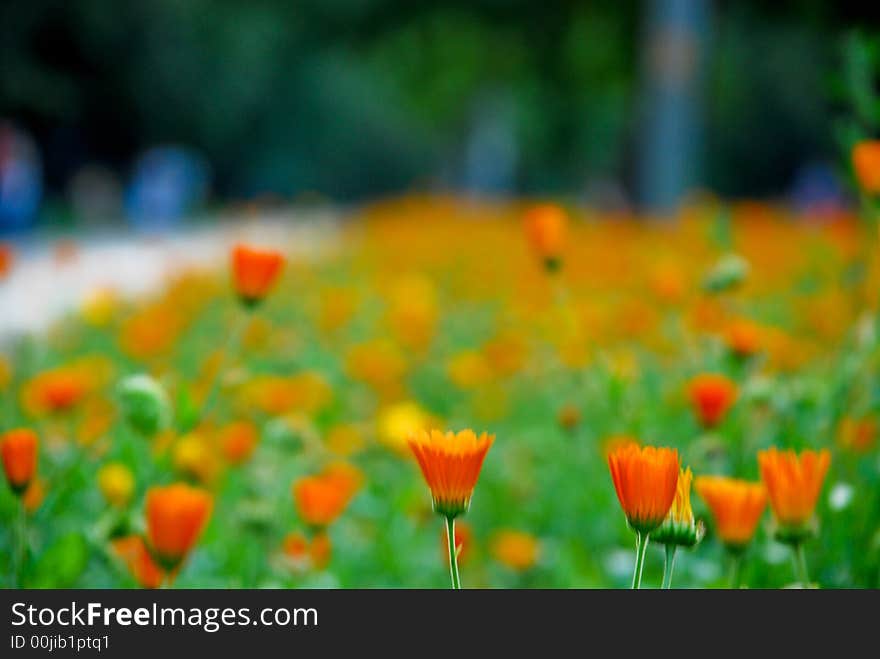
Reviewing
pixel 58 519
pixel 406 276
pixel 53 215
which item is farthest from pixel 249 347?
pixel 53 215

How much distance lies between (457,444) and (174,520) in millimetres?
290

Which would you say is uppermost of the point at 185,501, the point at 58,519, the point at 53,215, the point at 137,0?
the point at 137,0

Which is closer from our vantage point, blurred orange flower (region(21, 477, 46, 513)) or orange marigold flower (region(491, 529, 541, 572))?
blurred orange flower (region(21, 477, 46, 513))

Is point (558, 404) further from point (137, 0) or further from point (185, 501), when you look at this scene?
point (137, 0)

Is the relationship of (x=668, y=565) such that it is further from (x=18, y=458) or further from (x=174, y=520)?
(x=18, y=458)

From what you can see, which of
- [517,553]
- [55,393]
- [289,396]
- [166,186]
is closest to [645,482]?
[517,553]

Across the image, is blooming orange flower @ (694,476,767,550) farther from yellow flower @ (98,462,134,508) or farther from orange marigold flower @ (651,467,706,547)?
yellow flower @ (98,462,134,508)

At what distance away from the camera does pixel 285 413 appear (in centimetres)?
177

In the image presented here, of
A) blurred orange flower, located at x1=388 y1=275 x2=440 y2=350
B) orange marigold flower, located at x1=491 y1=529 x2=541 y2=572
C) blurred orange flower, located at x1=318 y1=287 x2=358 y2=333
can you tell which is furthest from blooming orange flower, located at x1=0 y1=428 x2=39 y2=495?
blurred orange flower, located at x1=318 y1=287 x2=358 y2=333

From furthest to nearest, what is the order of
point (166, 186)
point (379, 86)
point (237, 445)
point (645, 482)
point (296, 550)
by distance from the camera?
point (379, 86), point (166, 186), point (237, 445), point (296, 550), point (645, 482)

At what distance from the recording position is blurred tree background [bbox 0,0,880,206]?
10070mm

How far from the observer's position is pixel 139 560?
3.32 ft

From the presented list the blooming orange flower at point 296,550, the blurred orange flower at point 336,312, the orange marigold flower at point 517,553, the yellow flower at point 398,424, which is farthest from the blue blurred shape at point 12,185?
the blooming orange flower at point 296,550

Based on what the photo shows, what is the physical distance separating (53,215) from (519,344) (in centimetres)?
1368
